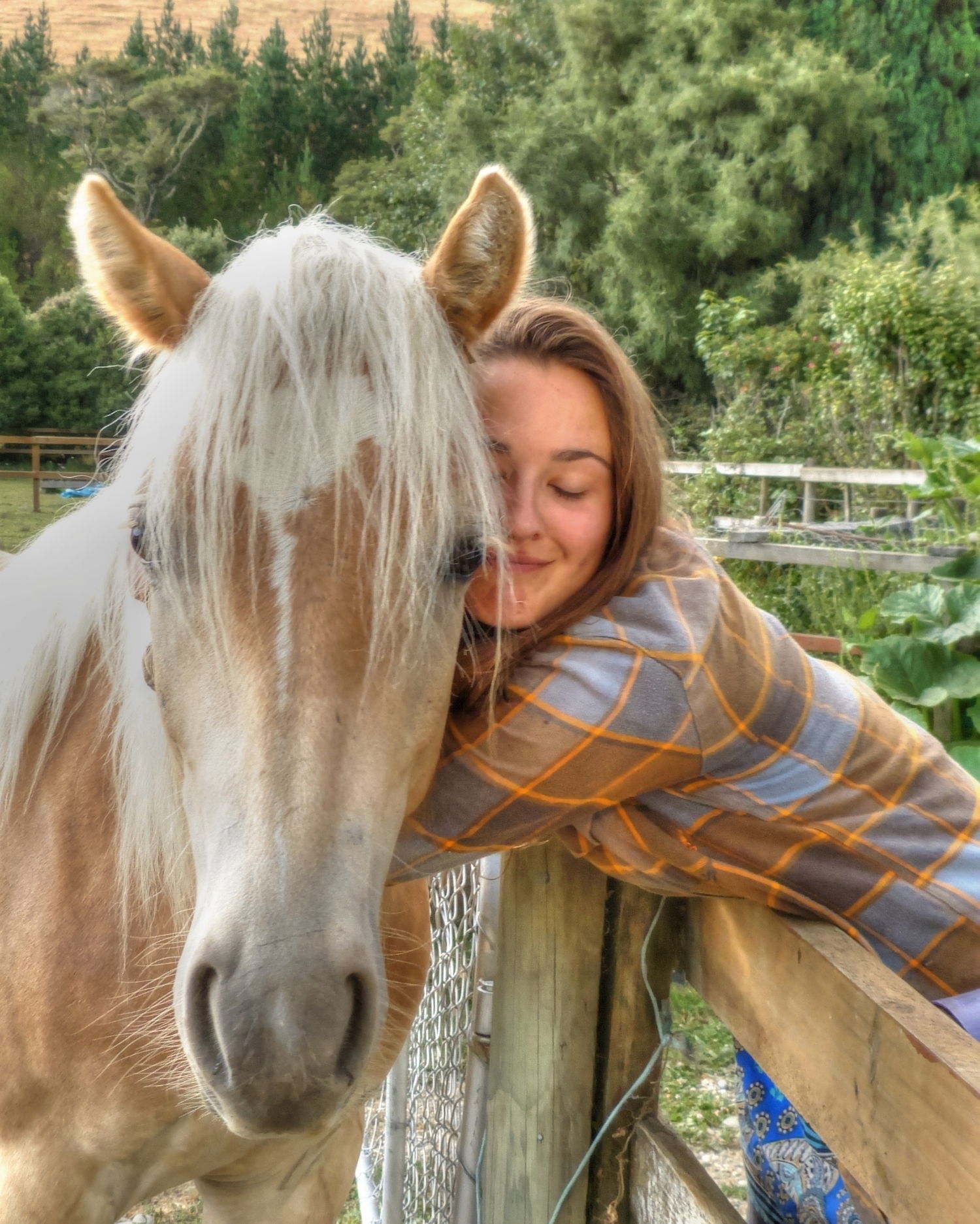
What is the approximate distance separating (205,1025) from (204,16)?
66.0 m

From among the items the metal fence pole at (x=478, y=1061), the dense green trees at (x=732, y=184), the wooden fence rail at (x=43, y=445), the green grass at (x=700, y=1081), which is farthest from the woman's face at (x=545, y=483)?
the wooden fence rail at (x=43, y=445)

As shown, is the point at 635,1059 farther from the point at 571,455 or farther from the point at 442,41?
the point at 442,41

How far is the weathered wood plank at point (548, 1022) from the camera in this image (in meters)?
1.73

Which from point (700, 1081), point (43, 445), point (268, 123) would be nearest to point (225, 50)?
point (268, 123)

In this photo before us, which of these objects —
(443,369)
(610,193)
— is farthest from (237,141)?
(443,369)

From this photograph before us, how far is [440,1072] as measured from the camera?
2.52 metres

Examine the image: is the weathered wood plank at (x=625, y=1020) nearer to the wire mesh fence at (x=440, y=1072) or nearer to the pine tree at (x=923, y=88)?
the wire mesh fence at (x=440, y=1072)

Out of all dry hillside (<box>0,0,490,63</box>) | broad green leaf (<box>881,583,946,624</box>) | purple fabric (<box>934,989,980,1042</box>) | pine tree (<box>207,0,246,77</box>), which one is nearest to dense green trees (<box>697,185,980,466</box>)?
broad green leaf (<box>881,583,946,624</box>)

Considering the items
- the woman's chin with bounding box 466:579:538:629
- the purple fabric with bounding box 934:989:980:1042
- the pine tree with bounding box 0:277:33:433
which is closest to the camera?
the purple fabric with bounding box 934:989:980:1042

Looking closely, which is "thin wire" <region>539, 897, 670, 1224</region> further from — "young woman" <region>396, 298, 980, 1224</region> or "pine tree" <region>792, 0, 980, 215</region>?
"pine tree" <region>792, 0, 980, 215</region>

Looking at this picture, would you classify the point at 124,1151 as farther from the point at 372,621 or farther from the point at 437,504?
the point at 437,504

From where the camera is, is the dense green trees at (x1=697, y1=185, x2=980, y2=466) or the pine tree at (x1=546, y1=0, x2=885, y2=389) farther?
the pine tree at (x1=546, y1=0, x2=885, y2=389)

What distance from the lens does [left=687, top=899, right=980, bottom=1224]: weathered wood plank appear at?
A: 88 centimetres

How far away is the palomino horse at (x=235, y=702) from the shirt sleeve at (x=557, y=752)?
8 cm
